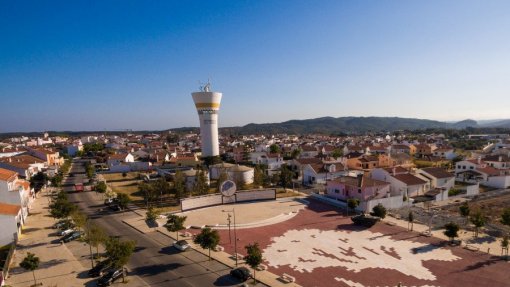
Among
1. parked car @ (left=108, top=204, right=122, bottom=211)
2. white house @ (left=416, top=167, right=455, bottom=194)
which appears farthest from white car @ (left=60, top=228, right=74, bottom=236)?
white house @ (left=416, top=167, right=455, bottom=194)

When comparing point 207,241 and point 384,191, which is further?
point 384,191

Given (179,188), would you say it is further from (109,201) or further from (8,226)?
(8,226)

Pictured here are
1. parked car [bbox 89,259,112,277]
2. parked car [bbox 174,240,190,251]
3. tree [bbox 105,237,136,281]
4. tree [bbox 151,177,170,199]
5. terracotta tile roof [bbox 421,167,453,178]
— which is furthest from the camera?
terracotta tile roof [bbox 421,167,453,178]

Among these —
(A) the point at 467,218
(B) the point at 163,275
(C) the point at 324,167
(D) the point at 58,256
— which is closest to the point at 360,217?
(A) the point at 467,218

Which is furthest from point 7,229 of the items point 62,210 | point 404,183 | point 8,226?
point 404,183

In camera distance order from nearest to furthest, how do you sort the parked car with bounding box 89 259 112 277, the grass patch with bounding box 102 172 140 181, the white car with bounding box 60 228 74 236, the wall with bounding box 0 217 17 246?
the parked car with bounding box 89 259 112 277, the wall with bounding box 0 217 17 246, the white car with bounding box 60 228 74 236, the grass patch with bounding box 102 172 140 181

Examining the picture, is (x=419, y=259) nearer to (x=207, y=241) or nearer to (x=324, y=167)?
(x=207, y=241)

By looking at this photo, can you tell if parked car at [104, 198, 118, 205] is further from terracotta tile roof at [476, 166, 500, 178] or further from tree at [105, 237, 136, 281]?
terracotta tile roof at [476, 166, 500, 178]
